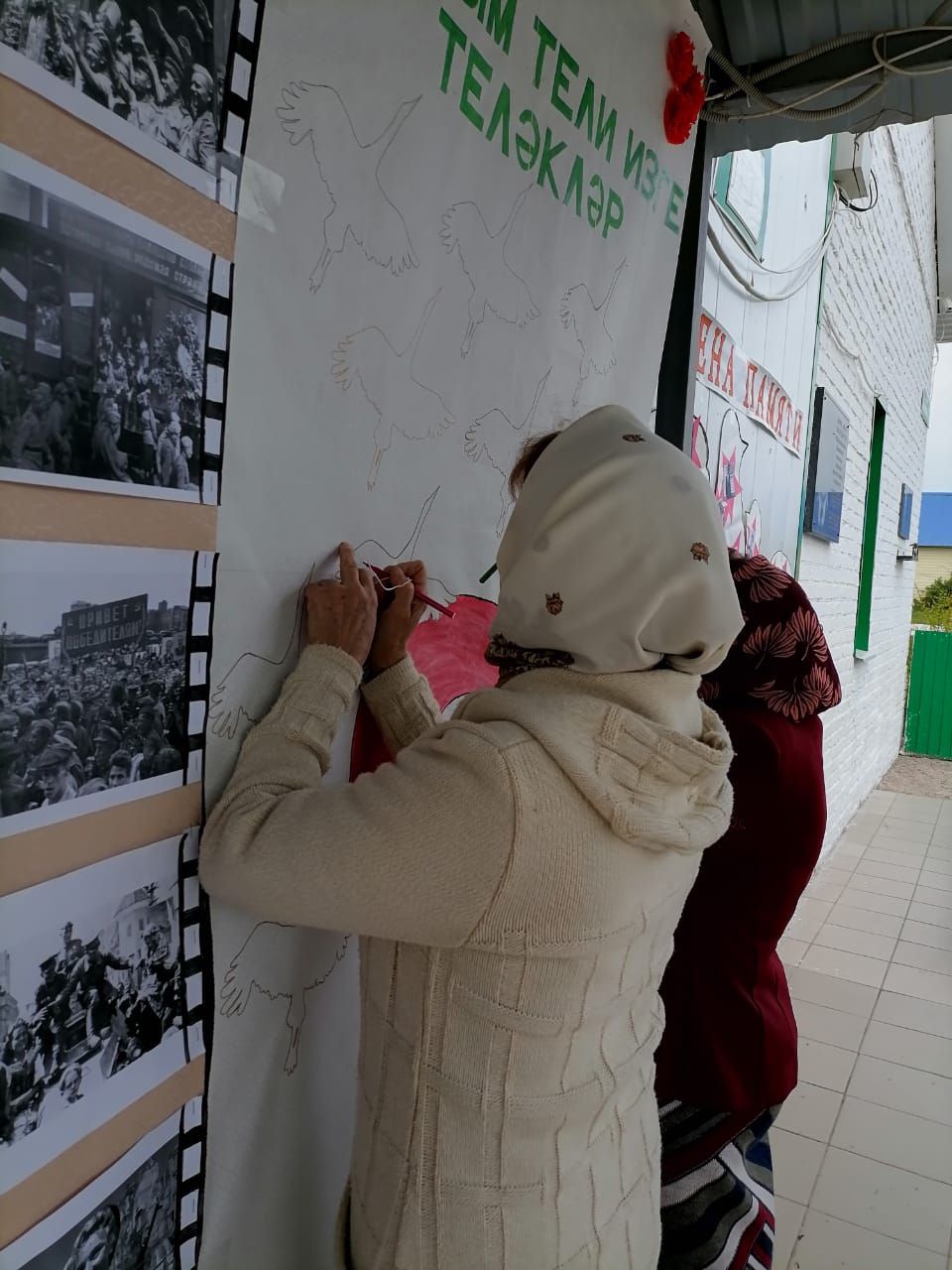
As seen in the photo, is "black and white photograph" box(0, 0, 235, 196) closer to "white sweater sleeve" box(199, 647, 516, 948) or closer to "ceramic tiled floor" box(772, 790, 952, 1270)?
"white sweater sleeve" box(199, 647, 516, 948)

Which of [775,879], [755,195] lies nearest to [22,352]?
[775,879]

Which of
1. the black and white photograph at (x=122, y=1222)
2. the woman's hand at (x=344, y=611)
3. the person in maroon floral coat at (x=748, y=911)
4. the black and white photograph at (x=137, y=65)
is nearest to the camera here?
the black and white photograph at (x=137, y=65)

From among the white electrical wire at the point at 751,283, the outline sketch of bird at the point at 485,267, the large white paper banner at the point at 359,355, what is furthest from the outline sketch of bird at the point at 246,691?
the white electrical wire at the point at 751,283

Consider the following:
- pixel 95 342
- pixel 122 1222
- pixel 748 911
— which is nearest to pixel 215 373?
pixel 95 342

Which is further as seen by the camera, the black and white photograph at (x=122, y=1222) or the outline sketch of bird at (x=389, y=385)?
the outline sketch of bird at (x=389, y=385)

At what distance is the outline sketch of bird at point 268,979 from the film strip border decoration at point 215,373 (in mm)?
462

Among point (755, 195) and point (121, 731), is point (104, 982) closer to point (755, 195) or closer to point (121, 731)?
point (121, 731)

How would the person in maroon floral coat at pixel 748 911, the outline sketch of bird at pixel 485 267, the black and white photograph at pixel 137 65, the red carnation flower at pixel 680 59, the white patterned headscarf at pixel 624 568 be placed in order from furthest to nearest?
the red carnation flower at pixel 680 59
the person in maroon floral coat at pixel 748 911
the outline sketch of bird at pixel 485 267
the white patterned headscarf at pixel 624 568
the black and white photograph at pixel 137 65

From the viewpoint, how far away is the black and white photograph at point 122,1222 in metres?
0.75

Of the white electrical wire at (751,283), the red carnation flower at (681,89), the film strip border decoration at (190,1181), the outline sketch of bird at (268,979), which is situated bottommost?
the film strip border decoration at (190,1181)

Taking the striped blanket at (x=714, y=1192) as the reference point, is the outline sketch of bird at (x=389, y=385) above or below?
above

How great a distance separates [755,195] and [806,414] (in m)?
1.17

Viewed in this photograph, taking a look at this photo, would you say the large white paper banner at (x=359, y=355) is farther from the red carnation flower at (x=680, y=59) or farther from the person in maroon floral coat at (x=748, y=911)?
the person in maroon floral coat at (x=748, y=911)

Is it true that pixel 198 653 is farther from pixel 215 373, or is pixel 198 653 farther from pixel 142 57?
pixel 142 57
